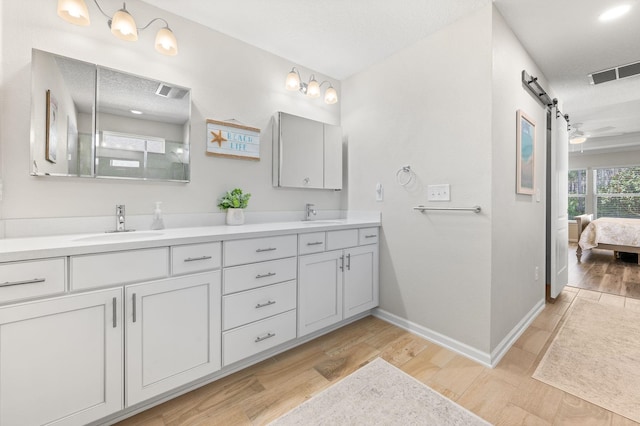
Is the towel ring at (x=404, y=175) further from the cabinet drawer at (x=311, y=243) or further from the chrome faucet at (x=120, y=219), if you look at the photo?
the chrome faucet at (x=120, y=219)

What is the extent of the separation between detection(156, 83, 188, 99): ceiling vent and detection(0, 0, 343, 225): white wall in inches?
3.2

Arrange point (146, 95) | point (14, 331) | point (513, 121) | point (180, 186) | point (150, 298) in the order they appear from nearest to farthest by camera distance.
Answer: point (14, 331), point (150, 298), point (146, 95), point (180, 186), point (513, 121)

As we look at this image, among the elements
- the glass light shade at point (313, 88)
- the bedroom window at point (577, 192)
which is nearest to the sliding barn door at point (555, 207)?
the glass light shade at point (313, 88)

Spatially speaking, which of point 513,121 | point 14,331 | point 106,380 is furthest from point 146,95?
point 513,121

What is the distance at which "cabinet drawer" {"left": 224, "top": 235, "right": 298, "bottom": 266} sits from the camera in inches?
64.5

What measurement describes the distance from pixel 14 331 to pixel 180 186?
1.13 metres

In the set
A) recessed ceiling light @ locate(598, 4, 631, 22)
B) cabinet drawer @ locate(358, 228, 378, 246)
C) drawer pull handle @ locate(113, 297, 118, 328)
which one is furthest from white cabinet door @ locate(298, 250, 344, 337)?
recessed ceiling light @ locate(598, 4, 631, 22)

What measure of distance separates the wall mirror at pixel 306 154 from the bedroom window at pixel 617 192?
8036 millimetres

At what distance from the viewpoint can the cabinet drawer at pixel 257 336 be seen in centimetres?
163

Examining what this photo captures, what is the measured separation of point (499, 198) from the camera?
1925 mm

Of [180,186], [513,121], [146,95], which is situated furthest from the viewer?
[513,121]

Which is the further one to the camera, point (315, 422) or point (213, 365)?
point (213, 365)

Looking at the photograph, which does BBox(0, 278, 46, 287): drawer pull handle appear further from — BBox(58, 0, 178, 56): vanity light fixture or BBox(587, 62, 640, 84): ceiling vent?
BBox(587, 62, 640, 84): ceiling vent

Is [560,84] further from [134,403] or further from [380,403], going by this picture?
[134,403]
